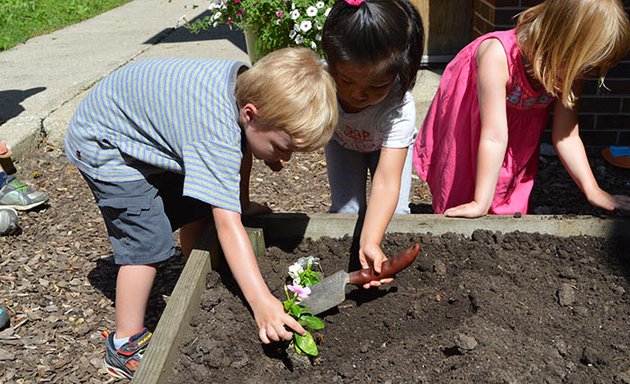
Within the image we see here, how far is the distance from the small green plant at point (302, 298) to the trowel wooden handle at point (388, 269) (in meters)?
0.14

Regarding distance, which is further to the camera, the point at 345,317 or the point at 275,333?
the point at 345,317

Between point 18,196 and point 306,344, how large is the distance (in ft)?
7.51

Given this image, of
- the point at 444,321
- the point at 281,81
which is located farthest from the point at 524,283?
the point at 281,81

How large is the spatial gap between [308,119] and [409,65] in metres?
0.48

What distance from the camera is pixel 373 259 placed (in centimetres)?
231

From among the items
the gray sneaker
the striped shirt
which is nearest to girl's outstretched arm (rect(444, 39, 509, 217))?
the striped shirt

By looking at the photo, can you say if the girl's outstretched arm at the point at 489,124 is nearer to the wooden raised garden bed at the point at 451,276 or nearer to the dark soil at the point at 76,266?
the wooden raised garden bed at the point at 451,276

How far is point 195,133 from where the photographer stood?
2111 mm

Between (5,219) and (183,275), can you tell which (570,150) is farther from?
(5,219)

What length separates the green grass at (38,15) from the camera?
7.99 metres

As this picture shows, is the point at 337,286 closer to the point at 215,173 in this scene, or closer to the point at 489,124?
the point at 215,173

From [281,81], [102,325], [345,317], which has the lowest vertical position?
[102,325]

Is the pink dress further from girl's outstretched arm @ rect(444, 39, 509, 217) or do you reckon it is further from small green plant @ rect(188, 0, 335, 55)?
small green plant @ rect(188, 0, 335, 55)

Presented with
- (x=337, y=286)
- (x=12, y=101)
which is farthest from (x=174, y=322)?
(x=12, y=101)
